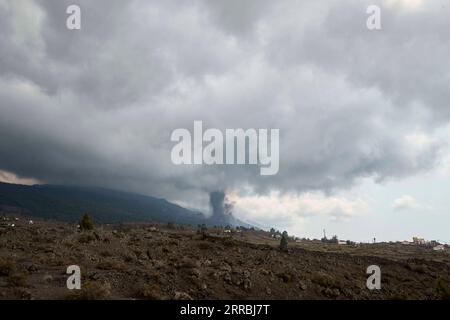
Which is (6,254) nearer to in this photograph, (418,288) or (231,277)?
(231,277)

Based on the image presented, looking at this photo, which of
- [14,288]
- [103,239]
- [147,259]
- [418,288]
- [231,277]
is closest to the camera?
[14,288]

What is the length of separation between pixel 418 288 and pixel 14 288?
2887 cm

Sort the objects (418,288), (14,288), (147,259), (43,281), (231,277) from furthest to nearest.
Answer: (418,288)
(147,259)
(231,277)
(43,281)
(14,288)

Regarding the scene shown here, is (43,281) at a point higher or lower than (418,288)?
higher

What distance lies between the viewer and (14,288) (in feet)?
64.5

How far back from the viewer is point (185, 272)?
25484 millimetres

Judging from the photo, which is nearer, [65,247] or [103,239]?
[65,247]

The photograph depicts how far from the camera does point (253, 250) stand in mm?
35469

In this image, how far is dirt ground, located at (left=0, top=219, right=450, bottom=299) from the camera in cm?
2148

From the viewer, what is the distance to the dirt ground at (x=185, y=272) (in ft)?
70.5

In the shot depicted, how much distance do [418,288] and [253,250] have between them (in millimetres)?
13672
